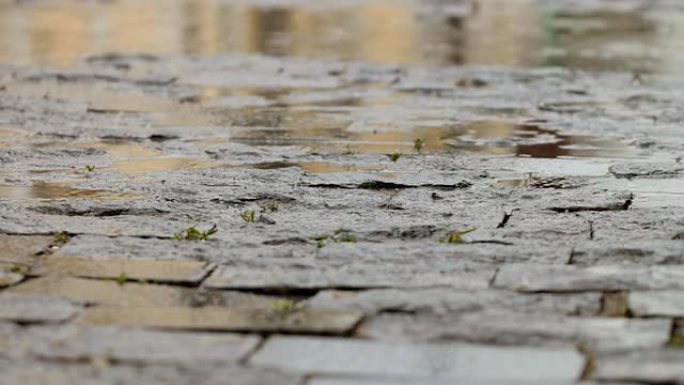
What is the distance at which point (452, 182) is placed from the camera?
22.7 feet

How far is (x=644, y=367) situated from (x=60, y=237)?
8.20 ft

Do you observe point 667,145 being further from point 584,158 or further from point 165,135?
point 165,135

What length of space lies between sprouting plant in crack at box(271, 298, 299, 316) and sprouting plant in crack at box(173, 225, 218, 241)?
39.2 inches

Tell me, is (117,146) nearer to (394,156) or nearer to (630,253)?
(394,156)

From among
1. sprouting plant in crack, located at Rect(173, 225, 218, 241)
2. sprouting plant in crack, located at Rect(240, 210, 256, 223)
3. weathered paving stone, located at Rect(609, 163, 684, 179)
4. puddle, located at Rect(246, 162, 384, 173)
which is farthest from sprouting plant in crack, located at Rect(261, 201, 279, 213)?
weathered paving stone, located at Rect(609, 163, 684, 179)

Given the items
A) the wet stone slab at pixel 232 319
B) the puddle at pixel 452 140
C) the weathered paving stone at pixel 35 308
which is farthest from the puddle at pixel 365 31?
the wet stone slab at pixel 232 319

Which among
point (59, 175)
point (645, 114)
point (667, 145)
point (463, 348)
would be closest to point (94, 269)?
point (463, 348)

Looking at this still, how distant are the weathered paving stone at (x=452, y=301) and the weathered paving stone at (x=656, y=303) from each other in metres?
0.11

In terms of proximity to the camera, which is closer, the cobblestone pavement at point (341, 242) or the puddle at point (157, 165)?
the cobblestone pavement at point (341, 242)

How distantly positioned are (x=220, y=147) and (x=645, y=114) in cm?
301

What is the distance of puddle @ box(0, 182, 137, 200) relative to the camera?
6.47 meters

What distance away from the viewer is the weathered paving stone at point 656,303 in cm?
441

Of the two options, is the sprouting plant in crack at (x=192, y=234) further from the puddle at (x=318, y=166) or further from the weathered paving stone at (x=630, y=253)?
the puddle at (x=318, y=166)

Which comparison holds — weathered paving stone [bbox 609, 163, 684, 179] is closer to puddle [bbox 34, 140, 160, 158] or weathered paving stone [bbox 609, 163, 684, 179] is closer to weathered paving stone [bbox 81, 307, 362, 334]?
puddle [bbox 34, 140, 160, 158]
